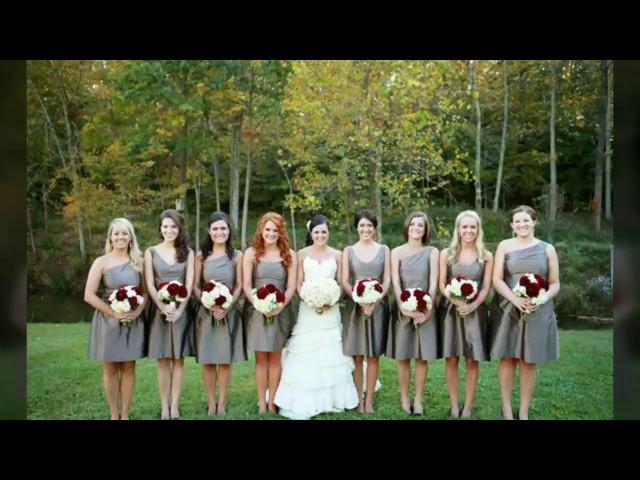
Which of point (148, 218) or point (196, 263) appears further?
point (148, 218)

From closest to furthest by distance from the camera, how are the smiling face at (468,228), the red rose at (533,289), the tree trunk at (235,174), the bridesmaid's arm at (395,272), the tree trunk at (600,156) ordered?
the red rose at (533,289) → the smiling face at (468,228) → the bridesmaid's arm at (395,272) → the tree trunk at (600,156) → the tree trunk at (235,174)

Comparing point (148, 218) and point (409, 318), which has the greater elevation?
point (148, 218)

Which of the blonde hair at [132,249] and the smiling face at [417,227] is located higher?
the smiling face at [417,227]

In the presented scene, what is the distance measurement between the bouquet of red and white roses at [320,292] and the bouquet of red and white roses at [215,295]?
2.48 ft

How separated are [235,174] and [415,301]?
493cm

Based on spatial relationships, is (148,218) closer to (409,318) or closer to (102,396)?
(102,396)

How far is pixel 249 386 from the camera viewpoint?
7645mm

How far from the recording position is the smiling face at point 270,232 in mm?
6047

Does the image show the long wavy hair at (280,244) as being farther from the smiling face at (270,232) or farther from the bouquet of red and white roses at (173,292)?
the bouquet of red and white roses at (173,292)

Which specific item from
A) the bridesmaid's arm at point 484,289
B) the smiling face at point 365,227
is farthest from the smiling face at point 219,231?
the bridesmaid's arm at point 484,289
